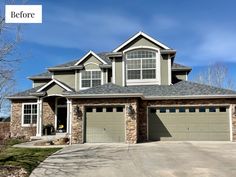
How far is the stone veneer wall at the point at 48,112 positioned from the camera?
24.6 metres

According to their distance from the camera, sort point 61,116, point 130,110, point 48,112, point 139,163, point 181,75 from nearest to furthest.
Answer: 1. point 139,163
2. point 130,110
3. point 48,112
4. point 61,116
5. point 181,75

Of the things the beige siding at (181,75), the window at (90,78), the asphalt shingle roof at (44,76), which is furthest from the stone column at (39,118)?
the beige siding at (181,75)

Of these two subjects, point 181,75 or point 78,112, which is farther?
point 181,75

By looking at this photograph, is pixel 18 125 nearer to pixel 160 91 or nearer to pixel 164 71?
pixel 160 91

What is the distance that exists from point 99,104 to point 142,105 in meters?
3.17

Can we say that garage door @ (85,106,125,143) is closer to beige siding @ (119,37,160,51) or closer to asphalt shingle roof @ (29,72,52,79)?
beige siding @ (119,37,160,51)

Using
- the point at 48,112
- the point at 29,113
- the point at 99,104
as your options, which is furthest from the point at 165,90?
the point at 29,113

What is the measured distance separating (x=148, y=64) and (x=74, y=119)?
735 centimetres

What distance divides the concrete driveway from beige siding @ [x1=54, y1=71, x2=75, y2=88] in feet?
36.7

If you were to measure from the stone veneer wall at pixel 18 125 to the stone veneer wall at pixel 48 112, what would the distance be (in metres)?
1.16

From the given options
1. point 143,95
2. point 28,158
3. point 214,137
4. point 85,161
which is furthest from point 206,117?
point 28,158

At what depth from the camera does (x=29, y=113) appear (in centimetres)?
2492

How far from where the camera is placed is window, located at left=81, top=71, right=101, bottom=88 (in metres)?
24.9

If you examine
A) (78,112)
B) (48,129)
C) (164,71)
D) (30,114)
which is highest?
(164,71)
